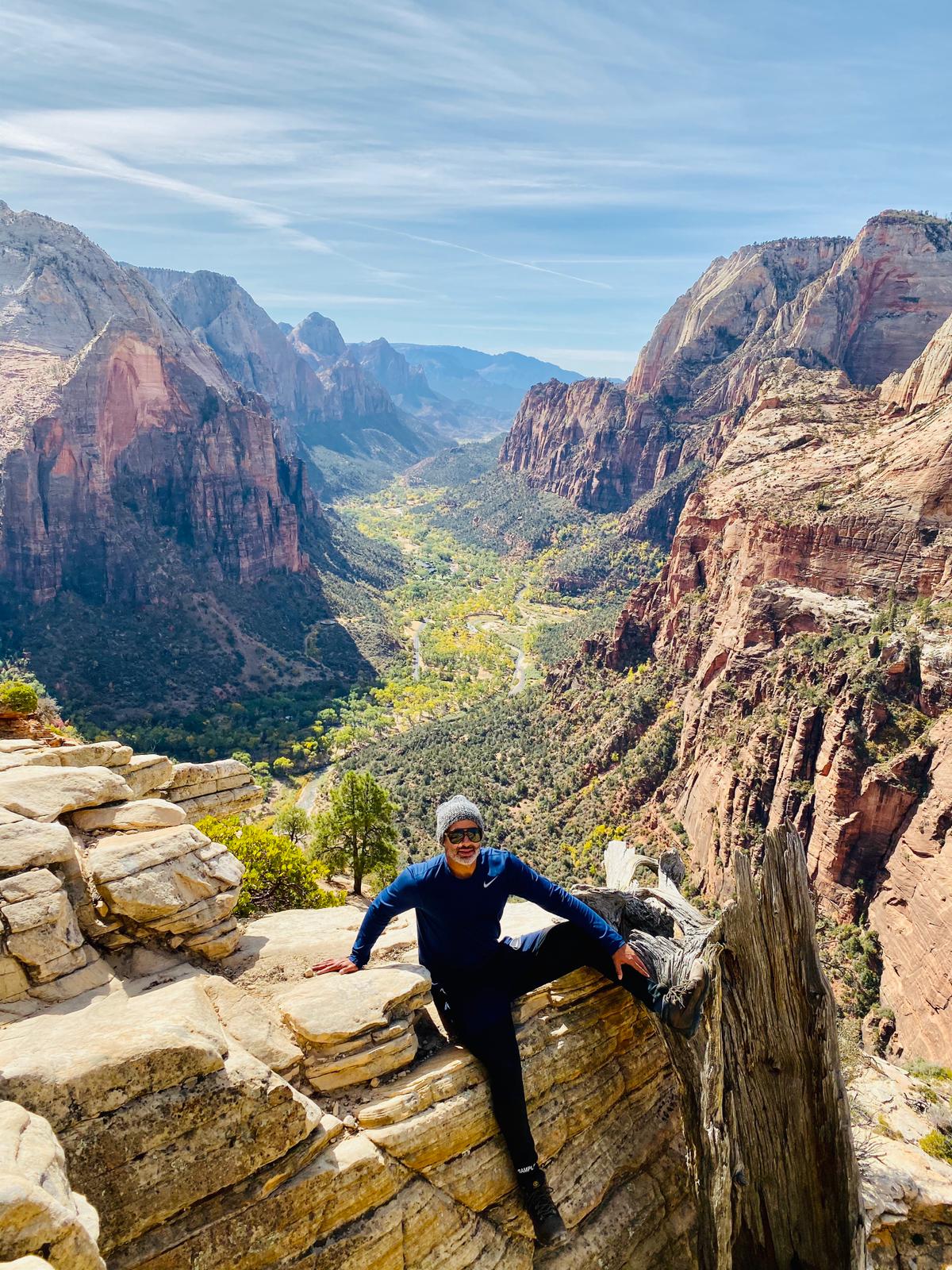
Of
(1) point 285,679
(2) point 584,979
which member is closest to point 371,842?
(2) point 584,979

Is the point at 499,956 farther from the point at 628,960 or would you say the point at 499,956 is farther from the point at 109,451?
the point at 109,451

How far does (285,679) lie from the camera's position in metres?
103

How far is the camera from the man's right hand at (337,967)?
9844 millimetres

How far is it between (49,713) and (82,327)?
135 m

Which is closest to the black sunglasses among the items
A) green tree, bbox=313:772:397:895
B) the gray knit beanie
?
the gray knit beanie

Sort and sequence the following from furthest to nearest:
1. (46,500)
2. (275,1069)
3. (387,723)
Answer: (46,500), (387,723), (275,1069)

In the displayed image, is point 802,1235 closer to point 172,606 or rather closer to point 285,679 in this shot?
point 285,679

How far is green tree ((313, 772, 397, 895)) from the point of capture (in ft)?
91.9

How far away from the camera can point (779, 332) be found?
528ft

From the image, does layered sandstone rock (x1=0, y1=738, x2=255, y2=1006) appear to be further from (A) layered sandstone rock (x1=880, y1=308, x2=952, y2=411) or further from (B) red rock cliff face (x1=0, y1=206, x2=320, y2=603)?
(B) red rock cliff face (x1=0, y1=206, x2=320, y2=603)

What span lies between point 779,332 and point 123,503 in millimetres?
152468

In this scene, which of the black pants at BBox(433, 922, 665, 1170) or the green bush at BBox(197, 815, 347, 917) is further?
the green bush at BBox(197, 815, 347, 917)

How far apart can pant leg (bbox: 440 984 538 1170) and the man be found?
0.4 inches

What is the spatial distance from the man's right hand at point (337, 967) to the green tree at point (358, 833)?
718 inches
